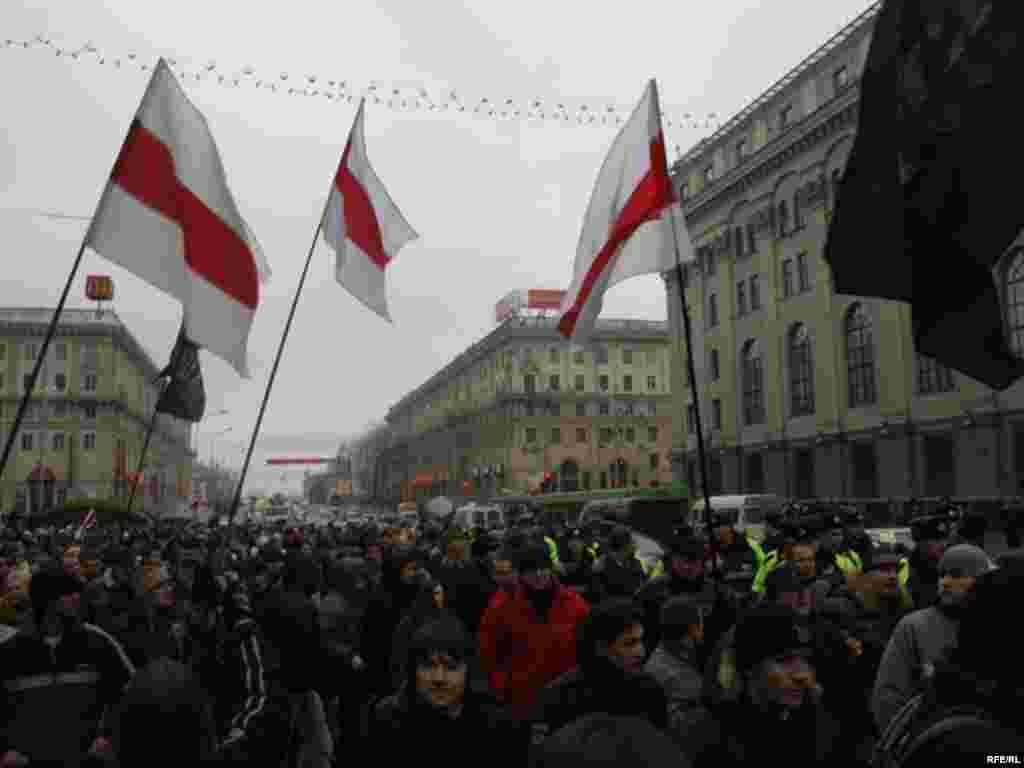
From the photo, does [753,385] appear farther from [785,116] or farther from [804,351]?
[785,116]

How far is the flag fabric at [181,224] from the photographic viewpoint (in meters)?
6.76

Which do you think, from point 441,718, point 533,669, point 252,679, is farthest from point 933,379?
point 441,718

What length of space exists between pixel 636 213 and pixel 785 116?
42067mm

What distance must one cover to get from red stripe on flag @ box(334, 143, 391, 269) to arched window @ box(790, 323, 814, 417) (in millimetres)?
36707

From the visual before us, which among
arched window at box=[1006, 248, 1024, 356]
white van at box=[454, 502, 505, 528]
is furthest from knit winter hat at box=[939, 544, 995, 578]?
white van at box=[454, 502, 505, 528]

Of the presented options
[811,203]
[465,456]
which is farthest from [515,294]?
[811,203]

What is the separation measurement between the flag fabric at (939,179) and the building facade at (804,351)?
29.1m

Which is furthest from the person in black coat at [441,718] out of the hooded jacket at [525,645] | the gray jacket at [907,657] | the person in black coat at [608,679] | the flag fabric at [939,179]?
the flag fabric at [939,179]

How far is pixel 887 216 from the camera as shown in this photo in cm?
385

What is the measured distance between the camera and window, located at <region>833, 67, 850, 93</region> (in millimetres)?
40594

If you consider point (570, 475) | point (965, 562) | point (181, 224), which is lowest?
point (965, 562)

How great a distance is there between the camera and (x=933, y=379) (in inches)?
1396

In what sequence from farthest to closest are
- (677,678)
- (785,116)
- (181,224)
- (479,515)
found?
(785,116) → (479,515) → (181,224) → (677,678)

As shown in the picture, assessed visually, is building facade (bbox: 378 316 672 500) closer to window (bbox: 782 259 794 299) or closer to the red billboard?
the red billboard
